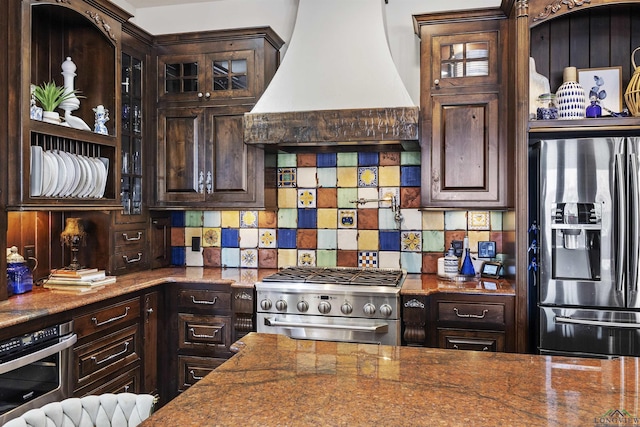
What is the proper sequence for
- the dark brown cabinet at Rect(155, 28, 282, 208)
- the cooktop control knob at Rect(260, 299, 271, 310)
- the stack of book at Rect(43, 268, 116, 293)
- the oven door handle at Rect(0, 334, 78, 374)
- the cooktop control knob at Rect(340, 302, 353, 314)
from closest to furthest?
the oven door handle at Rect(0, 334, 78, 374), the stack of book at Rect(43, 268, 116, 293), the cooktop control knob at Rect(340, 302, 353, 314), the cooktop control knob at Rect(260, 299, 271, 310), the dark brown cabinet at Rect(155, 28, 282, 208)

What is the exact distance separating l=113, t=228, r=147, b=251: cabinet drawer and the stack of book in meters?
0.38

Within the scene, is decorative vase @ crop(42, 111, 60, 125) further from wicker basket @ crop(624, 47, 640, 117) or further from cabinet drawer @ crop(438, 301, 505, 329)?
wicker basket @ crop(624, 47, 640, 117)

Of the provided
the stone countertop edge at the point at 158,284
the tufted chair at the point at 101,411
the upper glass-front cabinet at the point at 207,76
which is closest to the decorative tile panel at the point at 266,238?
the stone countertop edge at the point at 158,284

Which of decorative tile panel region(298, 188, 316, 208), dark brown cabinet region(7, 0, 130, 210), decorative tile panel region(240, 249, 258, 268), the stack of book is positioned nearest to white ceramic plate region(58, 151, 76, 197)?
dark brown cabinet region(7, 0, 130, 210)

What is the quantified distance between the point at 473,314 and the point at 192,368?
5.82 ft

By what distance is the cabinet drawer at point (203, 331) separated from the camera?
10.6 ft

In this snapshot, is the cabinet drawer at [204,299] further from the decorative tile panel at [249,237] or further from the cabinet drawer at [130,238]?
the decorative tile panel at [249,237]

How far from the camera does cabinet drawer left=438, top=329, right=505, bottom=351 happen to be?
9.48 feet

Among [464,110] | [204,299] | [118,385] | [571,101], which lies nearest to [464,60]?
[464,110]

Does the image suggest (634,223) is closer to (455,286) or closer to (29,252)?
(455,286)

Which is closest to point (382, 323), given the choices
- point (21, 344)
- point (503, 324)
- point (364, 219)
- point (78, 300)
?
point (503, 324)

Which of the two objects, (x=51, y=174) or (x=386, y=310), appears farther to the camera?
(x=386, y=310)

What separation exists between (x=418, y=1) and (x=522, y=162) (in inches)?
57.2

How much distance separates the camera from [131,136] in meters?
3.43
